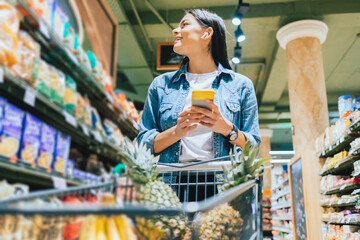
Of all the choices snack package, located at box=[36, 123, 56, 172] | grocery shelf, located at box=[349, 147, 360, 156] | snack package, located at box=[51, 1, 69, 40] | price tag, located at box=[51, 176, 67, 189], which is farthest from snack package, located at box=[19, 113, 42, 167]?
grocery shelf, located at box=[349, 147, 360, 156]

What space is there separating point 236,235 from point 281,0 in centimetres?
630

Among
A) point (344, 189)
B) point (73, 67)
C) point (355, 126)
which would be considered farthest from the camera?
point (344, 189)

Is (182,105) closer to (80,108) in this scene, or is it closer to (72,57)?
(72,57)

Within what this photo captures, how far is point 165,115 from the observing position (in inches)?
59.4

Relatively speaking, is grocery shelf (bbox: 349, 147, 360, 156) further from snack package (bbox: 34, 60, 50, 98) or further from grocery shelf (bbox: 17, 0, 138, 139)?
snack package (bbox: 34, 60, 50, 98)

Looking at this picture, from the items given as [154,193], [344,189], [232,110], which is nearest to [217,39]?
[232,110]

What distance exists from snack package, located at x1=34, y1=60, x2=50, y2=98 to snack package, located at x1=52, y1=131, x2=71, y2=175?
38cm

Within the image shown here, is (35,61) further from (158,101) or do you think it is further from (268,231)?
(268,231)

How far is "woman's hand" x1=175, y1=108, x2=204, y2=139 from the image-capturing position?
1.25m

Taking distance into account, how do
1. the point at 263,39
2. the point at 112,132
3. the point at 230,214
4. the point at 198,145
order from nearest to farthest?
1. the point at 230,214
2. the point at 198,145
3. the point at 112,132
4. the point at 263,39

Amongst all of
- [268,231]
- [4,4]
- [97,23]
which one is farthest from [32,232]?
[268,231]

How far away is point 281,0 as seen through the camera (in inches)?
258

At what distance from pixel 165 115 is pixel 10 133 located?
0.95 m

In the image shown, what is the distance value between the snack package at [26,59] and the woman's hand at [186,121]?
1101mm
